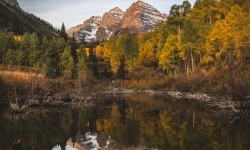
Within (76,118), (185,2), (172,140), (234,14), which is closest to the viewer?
(172,140)

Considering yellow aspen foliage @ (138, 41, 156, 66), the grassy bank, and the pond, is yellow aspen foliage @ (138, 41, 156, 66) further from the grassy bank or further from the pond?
the pond

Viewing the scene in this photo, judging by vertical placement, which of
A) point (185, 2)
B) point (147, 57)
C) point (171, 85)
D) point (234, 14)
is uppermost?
point (185, 2)

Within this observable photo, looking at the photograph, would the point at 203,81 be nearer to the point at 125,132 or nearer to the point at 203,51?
Result: the point at 203,51

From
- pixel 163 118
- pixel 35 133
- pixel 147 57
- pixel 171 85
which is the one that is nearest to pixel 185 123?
pixel 163 118

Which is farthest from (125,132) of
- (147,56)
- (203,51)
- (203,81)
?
(147,56)

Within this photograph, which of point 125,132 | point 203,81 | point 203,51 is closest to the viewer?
point 125,132

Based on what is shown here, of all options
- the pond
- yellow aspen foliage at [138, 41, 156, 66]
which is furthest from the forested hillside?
the pond

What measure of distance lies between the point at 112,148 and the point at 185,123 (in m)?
7.27

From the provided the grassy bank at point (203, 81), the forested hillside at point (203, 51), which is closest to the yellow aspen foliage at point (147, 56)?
the forested hillside at point (203, 51)

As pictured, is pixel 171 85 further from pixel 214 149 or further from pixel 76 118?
pixel 214 149

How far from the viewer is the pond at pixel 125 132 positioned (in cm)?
1309

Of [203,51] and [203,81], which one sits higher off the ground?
A: [203,51]

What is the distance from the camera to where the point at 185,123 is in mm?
18312

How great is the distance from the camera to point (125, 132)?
53.6ft
